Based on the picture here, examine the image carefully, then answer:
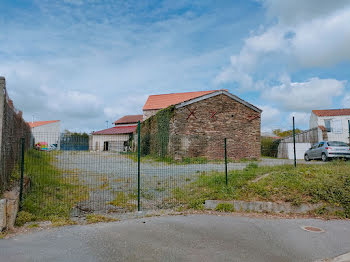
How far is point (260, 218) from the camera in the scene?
6941mm

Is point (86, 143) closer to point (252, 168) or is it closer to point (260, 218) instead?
point (260, 218)

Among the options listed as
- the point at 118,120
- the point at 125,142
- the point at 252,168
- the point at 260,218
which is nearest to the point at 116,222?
the point at 125,142

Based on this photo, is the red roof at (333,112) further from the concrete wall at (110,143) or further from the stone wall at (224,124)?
the concrete wall at (110,143)

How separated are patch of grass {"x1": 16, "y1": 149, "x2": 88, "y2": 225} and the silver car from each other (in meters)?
13.2

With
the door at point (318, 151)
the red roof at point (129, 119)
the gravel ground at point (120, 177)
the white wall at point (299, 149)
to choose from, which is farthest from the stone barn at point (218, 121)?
the red roof at point (129, 119)

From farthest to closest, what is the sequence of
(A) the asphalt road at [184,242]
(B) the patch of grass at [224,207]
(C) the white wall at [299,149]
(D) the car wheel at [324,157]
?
(C) the white wall at [299,149], (D) the car wheel at [324,157], (B) the patch of grass at [224,207], (A) the asphalt road at [184,242]

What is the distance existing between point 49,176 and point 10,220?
9.34ft

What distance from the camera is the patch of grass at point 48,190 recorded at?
6.73 metres

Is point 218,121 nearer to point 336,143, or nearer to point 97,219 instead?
point 336,143

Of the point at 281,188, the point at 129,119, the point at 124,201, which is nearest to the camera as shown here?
the point at 281,188

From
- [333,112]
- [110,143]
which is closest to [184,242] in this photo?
[110,143]

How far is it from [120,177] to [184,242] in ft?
16.6

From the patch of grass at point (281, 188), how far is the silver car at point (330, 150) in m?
6.35

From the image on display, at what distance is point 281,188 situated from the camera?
7992mm
